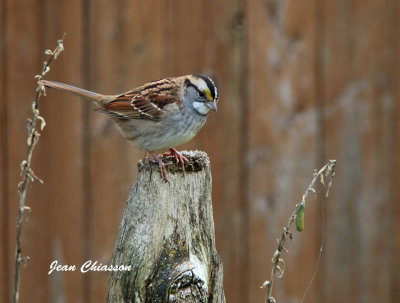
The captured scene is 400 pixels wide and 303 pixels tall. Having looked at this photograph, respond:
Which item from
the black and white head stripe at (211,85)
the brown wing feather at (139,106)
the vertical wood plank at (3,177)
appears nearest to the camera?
the black and white head stripe at (211,85)

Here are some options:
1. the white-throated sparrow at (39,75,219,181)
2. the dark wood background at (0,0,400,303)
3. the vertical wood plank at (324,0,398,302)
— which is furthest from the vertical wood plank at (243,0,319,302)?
the white-throated sparrow at (39,75,219,181)

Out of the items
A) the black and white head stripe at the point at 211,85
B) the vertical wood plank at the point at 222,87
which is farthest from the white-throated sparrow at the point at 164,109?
the vertical wood plank at the point at 222,87

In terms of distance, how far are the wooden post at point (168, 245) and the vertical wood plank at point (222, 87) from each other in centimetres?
179

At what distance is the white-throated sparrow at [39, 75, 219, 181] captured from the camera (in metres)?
3.49

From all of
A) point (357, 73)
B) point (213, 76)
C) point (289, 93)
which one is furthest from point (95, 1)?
point (357, 73)

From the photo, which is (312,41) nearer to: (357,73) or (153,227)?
(357,73)

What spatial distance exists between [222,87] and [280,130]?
0.49 metres

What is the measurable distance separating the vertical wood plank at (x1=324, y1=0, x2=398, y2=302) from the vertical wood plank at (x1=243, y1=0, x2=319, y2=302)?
146 millimetres

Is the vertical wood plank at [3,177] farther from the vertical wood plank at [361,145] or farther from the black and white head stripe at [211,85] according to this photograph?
the vertical wood plank at [361,145]

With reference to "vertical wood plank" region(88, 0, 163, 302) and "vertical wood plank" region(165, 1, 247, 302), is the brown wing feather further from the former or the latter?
"vertical wood plank" region(165, 1, 247, 302)

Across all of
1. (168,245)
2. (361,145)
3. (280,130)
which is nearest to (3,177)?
(280,130)

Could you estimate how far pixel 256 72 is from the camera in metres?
4.47

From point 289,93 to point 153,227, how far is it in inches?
91.4

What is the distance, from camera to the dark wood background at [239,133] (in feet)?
14.1
